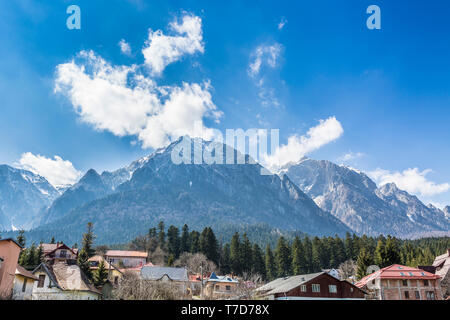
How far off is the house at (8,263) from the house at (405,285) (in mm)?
45655

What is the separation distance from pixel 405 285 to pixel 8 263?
50369 millimetres

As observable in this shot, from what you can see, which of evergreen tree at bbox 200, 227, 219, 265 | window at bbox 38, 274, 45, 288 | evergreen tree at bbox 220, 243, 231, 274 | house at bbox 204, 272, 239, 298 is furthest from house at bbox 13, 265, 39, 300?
evergreen tree at bbox 220, 243, 231, 274

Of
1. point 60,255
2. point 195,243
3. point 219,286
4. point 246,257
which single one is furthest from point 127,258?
point 219,286

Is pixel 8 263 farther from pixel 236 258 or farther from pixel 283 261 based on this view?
pixel 283 261

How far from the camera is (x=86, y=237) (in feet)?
188

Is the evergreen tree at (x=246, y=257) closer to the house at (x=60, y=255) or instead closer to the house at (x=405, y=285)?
the house at (x=405, y=285)

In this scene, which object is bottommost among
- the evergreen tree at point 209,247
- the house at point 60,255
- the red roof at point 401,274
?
the red roof at point 401,274

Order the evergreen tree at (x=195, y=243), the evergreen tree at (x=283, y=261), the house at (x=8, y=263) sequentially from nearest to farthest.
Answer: the house at (x=8, y=263)
the evergreen tree at (x=283, y=261)
the evergreen tree at (x=195, y=243)

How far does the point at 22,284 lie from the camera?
3244 centimetres

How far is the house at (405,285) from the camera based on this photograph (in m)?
50.2

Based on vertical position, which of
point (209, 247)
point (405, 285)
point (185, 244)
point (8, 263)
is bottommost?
point (405, 285)

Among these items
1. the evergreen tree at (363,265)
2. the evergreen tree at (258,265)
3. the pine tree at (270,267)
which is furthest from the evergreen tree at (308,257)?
the evergreen tree at (363,265)
